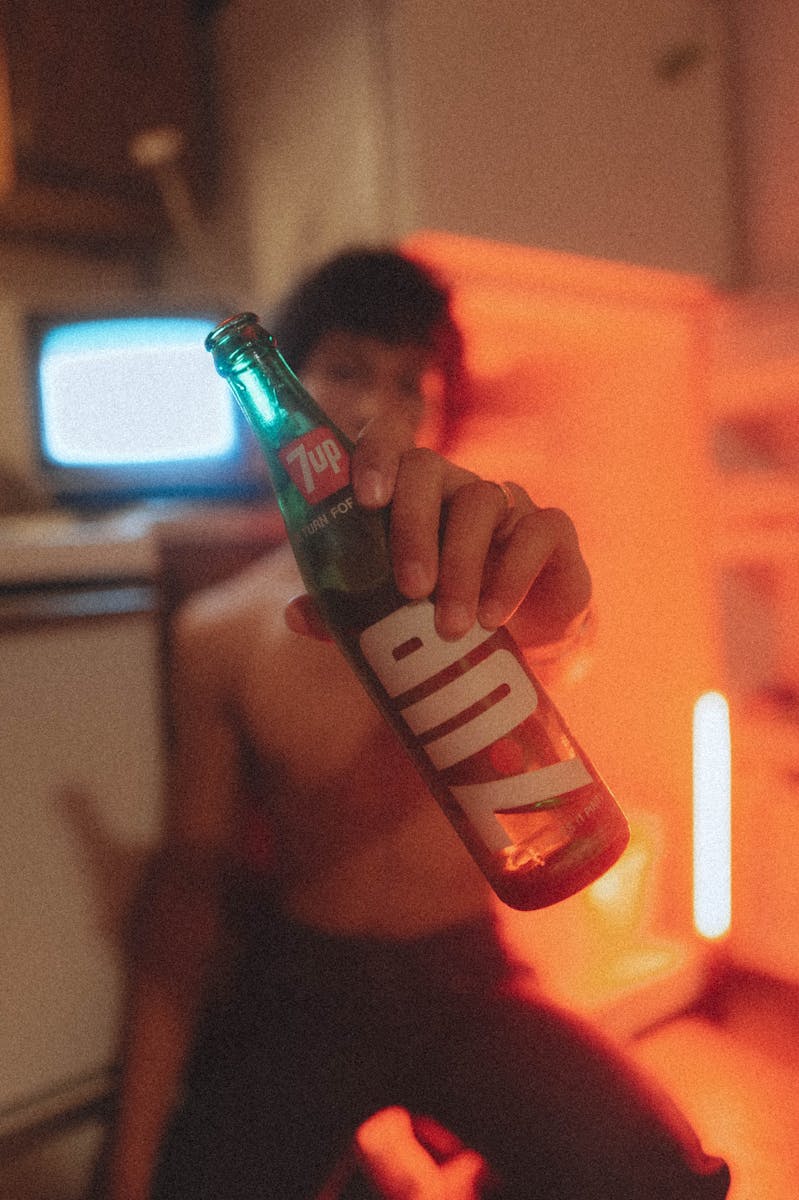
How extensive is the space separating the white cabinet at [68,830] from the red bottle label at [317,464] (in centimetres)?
27

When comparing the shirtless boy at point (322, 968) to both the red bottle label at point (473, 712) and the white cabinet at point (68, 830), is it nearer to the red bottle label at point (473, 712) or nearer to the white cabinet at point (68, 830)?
the white cabinet at point (68, 830)

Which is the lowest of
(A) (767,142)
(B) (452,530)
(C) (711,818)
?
(C) (711,818)

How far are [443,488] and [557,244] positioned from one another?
0.60 m

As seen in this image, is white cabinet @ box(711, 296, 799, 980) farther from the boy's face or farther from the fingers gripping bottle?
the fingers gripping bottle

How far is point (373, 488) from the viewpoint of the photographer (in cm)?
40

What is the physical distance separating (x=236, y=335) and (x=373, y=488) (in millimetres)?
124

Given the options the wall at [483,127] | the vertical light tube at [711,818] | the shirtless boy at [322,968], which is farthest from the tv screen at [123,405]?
the vertical light tube at [711,818]

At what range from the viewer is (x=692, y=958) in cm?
98

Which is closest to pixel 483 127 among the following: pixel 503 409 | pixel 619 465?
pixel 503 409

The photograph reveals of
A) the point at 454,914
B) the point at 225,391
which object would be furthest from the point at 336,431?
the point at 225,391

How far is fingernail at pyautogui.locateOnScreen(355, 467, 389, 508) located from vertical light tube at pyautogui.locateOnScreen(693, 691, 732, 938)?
0.67m

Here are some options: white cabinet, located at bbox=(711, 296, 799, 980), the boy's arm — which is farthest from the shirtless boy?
white cabinet, located at bbox=(711, 296, 799, 980)

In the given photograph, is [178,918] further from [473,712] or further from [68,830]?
[473,712]

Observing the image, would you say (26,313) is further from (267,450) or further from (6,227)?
(267,450)
